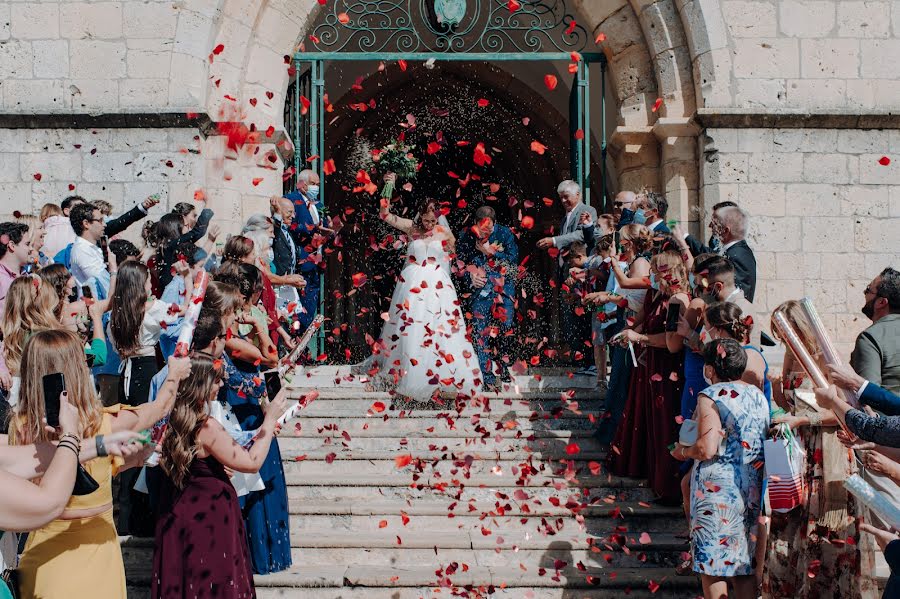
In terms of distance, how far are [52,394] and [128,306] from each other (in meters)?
2.45

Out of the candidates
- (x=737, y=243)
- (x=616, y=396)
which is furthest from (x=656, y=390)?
(x=737, y=243)

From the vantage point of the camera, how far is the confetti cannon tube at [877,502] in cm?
297

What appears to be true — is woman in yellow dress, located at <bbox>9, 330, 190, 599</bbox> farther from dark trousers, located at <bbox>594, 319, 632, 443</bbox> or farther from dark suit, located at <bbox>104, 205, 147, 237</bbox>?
dark trousers, located at <bbox>594, 319, 632, 443</bbox>

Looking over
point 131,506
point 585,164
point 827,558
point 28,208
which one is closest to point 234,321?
point 131,506

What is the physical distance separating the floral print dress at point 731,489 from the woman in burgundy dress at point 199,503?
2142 mm

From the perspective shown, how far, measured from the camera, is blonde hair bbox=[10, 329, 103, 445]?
334cm

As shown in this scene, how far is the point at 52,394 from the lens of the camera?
2988 mm

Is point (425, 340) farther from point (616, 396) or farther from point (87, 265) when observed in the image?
point (87, 265)

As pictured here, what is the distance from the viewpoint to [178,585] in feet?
13.9

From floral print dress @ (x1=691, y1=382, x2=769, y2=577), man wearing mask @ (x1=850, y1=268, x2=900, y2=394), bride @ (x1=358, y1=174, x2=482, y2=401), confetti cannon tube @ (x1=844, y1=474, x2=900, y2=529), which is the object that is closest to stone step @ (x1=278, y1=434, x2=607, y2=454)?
bride @ (x1=358, y1=174, x2=482, y2=401)

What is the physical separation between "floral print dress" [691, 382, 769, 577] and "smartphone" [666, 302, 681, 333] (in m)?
1.05

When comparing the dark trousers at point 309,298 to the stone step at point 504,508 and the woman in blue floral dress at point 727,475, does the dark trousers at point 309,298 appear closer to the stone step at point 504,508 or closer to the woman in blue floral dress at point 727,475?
the stone step at point 504,508

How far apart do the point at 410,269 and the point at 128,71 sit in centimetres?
314

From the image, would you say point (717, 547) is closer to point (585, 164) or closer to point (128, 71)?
point (585, 164)
